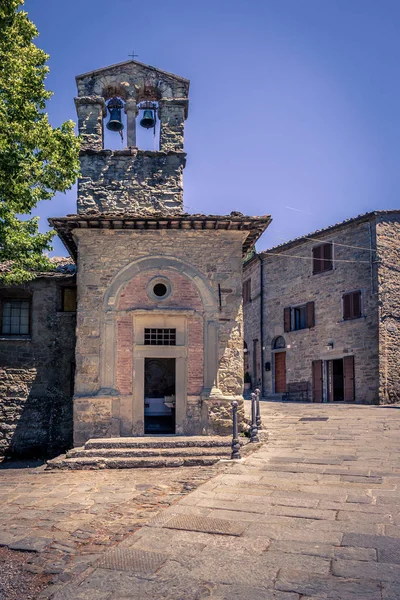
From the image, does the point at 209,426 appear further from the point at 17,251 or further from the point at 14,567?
the point at 14,567

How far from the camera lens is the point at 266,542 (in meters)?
5.40

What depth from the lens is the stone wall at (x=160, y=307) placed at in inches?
503

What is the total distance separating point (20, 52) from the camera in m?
10.3

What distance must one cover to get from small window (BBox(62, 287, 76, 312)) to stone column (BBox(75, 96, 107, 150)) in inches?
161

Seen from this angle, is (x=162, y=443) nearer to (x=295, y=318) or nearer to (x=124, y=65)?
(x=124, y=65)

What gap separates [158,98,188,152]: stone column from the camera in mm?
14695

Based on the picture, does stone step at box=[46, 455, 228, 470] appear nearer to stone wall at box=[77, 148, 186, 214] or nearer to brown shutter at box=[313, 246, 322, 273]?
stone wall at box=[77, 148, 186, 214]

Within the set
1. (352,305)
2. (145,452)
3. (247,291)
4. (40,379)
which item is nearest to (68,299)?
(40,379)

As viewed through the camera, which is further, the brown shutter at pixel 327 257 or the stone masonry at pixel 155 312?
the brown shutter at pixel 327 257

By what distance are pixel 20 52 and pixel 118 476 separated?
8328mm

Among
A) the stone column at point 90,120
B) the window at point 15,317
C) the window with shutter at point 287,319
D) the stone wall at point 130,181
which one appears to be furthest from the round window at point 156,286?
the window with shutter at point 287,319

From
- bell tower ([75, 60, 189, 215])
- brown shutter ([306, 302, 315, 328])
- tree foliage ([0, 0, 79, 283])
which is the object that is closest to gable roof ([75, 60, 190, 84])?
bell tower ([75, 60, 189, 215])

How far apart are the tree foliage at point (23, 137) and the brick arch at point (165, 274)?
7.99 ft

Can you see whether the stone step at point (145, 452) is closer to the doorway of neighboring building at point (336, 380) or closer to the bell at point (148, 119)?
the bell at point (148, 119)
